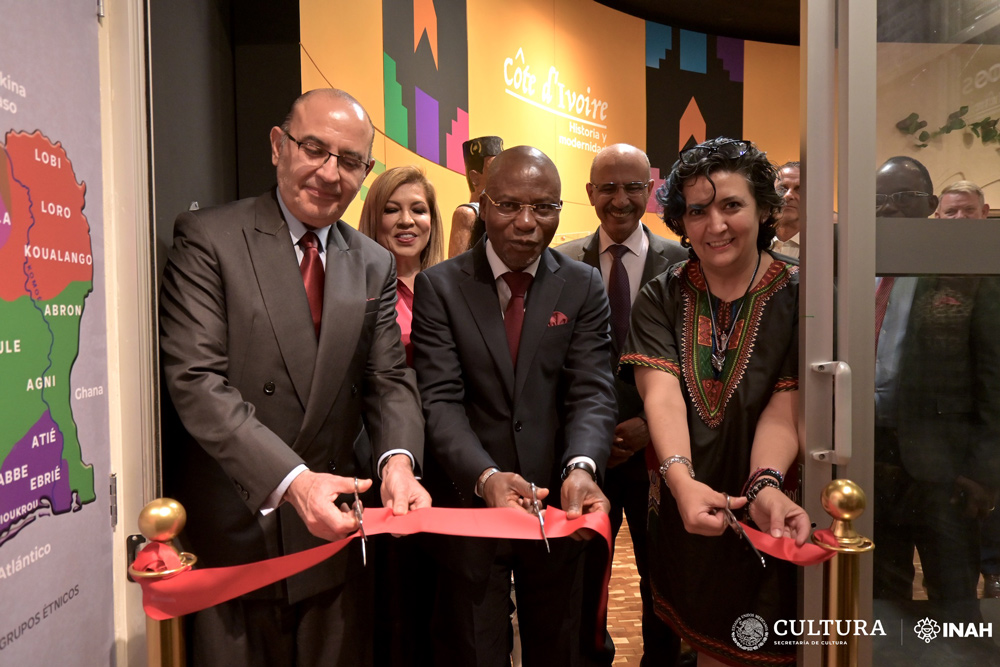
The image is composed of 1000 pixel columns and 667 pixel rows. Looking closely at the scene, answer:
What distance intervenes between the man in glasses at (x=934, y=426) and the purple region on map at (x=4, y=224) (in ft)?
6.39

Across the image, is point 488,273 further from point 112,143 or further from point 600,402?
point 112,143

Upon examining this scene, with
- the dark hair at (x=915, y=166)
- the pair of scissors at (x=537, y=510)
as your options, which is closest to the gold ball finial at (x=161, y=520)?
the pair of scissors at (x=537, y=510)

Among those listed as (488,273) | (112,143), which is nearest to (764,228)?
(488,273)

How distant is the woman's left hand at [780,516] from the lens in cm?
166

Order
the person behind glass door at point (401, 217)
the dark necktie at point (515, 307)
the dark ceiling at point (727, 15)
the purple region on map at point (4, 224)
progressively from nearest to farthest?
the purple region on map at point (4, 224) < the dark necktie at point (515, 307) < the person behind glass door at point (401, 217) < the dark ceiling at point (727, 15)

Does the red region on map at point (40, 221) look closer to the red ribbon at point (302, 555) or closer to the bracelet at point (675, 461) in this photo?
the red ribbon at point (302, 555)

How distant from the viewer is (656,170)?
26.8 ft

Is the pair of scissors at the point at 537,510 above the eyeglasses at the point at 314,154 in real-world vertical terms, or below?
below

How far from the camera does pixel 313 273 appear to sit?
1815mm

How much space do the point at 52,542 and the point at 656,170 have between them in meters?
7.69

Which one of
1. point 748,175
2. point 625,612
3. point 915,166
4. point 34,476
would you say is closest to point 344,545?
point 34,476

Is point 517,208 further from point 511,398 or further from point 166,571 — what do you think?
point 166,571

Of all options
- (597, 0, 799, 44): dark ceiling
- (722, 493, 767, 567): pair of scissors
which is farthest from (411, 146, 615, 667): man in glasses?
(597, 0, 799, 44): dark ceiling

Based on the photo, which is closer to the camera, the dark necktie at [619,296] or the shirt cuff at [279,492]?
the shirt cuff at [279,492]
